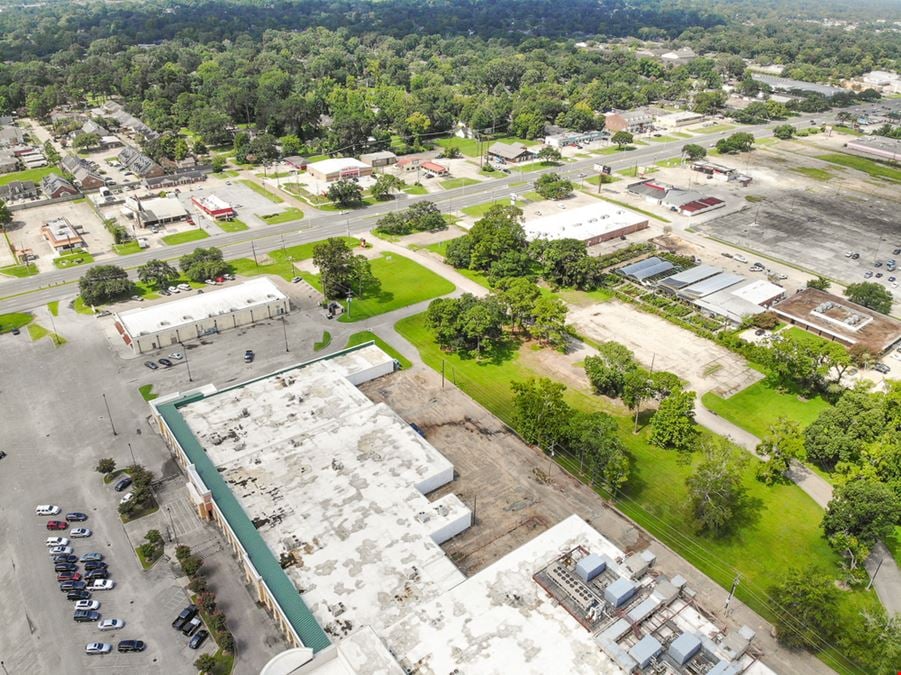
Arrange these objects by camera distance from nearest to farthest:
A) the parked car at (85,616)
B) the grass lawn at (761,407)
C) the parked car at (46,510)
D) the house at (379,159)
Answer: the parked car at (85,616) < the parked car at (46,510) < the grass lawn at (761,407) < the house at (379,159)

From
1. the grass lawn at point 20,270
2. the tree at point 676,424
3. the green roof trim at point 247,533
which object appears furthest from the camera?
the grass lawn at point 20,270

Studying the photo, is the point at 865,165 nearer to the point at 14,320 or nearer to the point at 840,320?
the point at 840,320

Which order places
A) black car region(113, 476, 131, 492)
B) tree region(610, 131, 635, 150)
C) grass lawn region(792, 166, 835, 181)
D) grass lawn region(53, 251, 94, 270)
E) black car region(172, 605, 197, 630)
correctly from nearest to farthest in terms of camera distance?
black car region(172, 605, 197, 630) < black car region(113, 476, 131, 492) < grass lawn region(53, 251, 94, 270) < grass lawn region(792, 166, 835, 181) < tree region(610, 131, 635, 150)

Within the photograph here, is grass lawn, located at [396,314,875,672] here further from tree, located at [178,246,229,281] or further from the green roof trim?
tree, located at [178,246,229,281]

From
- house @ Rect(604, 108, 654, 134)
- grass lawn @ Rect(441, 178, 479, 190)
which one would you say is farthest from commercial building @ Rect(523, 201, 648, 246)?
house @ Rect(604, 108, 654, 134)

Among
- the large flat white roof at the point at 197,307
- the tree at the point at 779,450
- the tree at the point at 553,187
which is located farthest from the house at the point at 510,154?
the tree at the point at 779,450

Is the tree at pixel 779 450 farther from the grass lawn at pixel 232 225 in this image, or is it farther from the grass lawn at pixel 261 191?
the grass lawn at pixel 261 191

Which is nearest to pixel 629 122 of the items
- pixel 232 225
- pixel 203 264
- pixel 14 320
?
pixel 232 225
